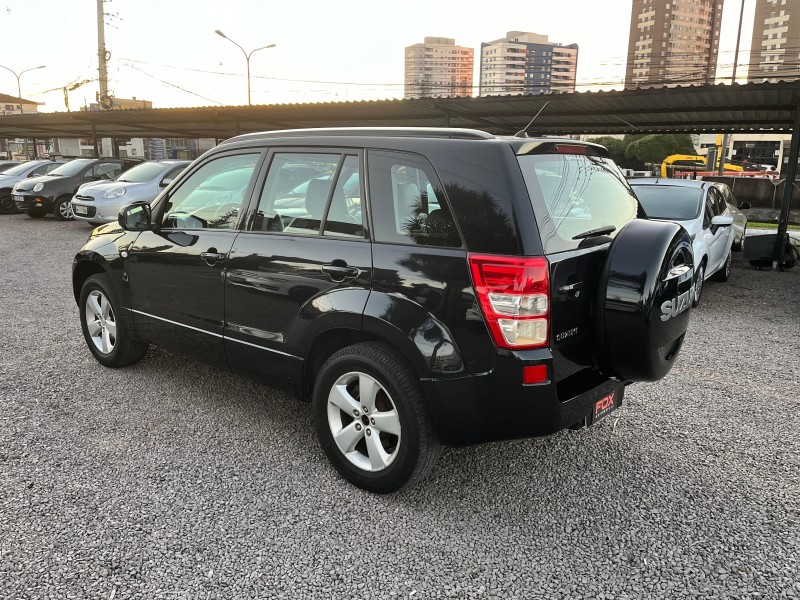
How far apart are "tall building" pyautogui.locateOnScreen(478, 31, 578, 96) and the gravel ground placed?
7446 cm

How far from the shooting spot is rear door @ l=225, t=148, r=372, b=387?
3.00m

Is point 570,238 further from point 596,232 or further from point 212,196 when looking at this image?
point 212,196

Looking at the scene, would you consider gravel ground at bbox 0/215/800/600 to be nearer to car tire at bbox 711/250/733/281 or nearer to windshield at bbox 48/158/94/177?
car tire at bbox 711/250/733/281

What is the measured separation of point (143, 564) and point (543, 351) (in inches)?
74.8

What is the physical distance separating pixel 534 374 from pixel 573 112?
13739 mm

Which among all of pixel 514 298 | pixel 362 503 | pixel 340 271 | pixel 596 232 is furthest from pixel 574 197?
pixel 362 503

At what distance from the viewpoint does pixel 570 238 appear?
9.19 ft

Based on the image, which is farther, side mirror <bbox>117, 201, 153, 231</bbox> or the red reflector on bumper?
side mirror <bbox>117, 201, 153, 231</bbox>

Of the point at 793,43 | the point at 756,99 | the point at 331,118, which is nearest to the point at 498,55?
the point at 793,43

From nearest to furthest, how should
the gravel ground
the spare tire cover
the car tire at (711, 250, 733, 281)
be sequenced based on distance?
the gravel ground, the spare tire cover, the car tire at (711, 250, 733, 281)

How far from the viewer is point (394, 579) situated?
2484 mm

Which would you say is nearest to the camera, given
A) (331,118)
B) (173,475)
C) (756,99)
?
(173,475)

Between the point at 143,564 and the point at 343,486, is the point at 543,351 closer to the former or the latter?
the point at 343,486

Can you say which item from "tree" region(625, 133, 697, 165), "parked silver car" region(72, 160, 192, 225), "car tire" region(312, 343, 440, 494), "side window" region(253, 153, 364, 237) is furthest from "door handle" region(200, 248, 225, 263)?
"tree" region(625, 133, 697, 165)
